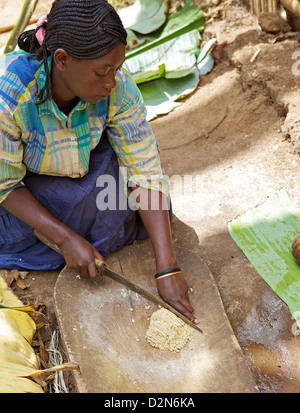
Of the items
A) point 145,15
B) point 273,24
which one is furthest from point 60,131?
point 145,15

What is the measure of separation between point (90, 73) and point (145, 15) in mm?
2989

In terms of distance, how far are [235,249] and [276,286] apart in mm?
330

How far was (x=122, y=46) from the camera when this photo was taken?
1.60m

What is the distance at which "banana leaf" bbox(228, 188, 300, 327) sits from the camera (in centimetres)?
213

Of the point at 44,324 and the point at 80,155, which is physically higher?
the point at 80,155

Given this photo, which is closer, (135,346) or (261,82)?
(135,346)

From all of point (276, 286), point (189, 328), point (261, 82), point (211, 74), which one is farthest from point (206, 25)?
point (189, 328)

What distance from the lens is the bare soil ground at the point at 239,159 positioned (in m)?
2.02

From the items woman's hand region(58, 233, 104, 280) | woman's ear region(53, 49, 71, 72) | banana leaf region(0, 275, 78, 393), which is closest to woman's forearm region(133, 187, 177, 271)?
woman's hand region(58, 233, 104, 280)

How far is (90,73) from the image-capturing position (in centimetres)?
160

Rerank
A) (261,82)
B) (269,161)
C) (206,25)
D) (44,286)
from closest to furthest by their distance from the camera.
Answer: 1. (44,286)
2. (269,161)
3. (261,82)
4. (206,25)

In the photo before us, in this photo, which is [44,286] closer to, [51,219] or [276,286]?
[51,219]

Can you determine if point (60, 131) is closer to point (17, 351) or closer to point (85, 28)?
point (85, 28)
